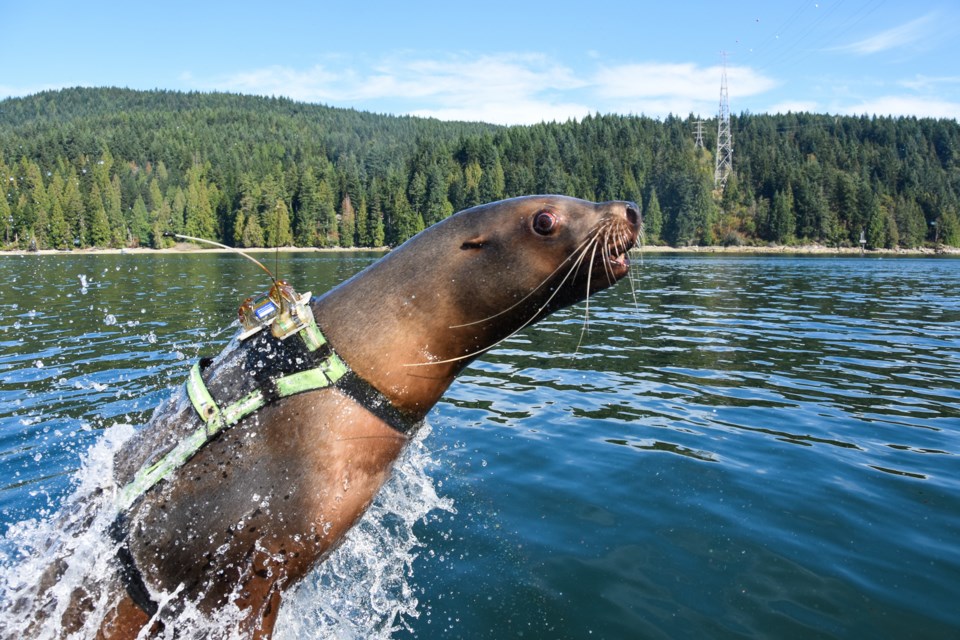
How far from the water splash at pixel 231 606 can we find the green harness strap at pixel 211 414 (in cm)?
27

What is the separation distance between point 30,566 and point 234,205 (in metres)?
141

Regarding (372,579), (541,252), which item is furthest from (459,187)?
(541,252)

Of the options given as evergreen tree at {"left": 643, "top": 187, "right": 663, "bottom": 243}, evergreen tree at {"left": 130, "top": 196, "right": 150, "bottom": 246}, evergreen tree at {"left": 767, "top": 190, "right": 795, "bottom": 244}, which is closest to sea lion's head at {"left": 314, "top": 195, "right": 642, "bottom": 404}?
evergreen tree at {"left": 130, "top": 196, "right": 150, "bottom": 246}

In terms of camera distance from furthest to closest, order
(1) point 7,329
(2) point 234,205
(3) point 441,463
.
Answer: (2) point 234,205 < (1) point 7,329 < (3) point 441,463

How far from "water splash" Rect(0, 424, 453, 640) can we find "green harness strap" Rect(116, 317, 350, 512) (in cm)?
27

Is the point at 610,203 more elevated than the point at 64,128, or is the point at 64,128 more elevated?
the point at 64,128

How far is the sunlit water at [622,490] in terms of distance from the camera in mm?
4863

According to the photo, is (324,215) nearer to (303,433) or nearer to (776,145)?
(776,145)

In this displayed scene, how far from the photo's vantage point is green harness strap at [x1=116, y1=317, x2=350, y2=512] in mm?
3449

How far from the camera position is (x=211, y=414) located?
349 cm

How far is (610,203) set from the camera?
3826mm

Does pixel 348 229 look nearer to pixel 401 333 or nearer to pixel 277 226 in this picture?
pixel 277 226

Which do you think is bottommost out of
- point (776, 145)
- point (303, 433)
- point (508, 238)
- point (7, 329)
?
point (7, 329)

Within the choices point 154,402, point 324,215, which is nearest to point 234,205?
point 324,215
